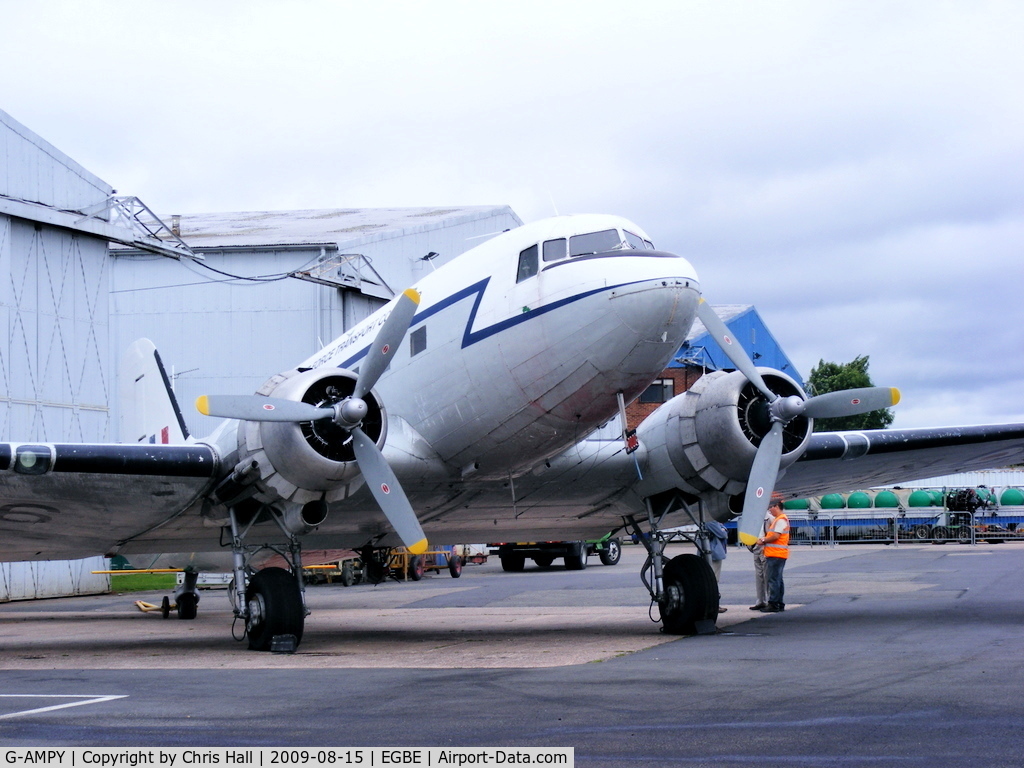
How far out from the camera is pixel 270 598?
13320 millimetres

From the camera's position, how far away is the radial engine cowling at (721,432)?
45.6 feet

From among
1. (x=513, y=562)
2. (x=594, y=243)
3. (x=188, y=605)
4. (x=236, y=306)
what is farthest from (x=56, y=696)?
(x=236, y=306)

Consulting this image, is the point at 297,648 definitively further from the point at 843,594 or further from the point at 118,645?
the point at 843,594

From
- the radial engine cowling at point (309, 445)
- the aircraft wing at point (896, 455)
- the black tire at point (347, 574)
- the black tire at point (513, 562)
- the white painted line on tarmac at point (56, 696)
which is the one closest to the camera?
the white painted line on tarmac at point (56, 696)

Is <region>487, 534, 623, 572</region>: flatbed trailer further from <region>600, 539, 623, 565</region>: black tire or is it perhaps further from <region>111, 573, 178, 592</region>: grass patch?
<region>111, 573, 178, 592</region>: grass patch

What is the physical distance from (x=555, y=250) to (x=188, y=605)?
41.0ft

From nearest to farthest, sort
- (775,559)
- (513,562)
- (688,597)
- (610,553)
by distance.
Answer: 1. (688,597)
2. (775,559)
3. (513,562)
4. (610,553)

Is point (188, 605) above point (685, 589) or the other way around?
the other way around

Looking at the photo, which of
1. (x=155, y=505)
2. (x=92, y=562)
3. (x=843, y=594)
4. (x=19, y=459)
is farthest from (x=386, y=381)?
(x=92, y=562)

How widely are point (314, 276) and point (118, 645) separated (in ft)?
70.3

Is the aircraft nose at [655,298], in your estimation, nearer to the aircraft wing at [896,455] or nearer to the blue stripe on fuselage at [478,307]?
the blue stripe on fuselage at [478,307]

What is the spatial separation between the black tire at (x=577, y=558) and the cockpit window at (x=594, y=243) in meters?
23.5

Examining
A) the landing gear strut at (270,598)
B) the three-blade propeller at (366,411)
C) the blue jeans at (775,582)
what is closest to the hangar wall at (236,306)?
the blue jeans at (775,582)

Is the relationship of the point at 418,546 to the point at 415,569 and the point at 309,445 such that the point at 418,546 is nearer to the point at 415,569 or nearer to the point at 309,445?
the point at 309,445
